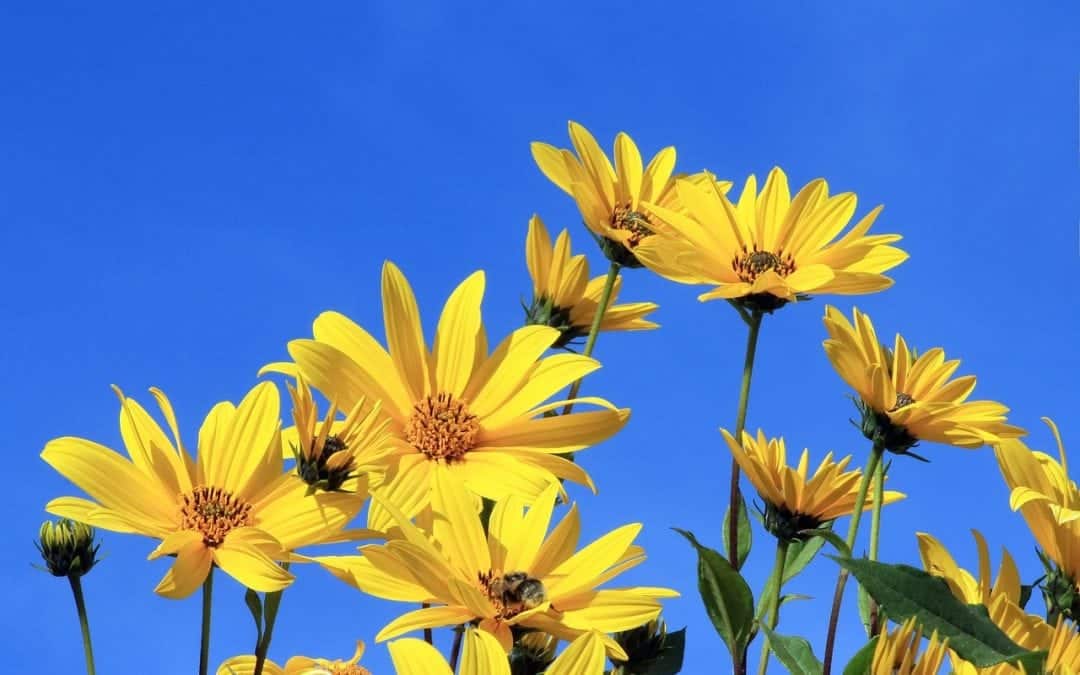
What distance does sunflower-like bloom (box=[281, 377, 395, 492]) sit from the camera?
5.66 feet

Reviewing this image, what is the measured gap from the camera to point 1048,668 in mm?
1643

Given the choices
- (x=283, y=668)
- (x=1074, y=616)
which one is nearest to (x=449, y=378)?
(x=283, y=668)

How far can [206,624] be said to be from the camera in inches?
64.2

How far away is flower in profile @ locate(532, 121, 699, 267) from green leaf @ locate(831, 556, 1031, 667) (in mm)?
1045

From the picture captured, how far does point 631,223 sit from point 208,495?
3.78 ft

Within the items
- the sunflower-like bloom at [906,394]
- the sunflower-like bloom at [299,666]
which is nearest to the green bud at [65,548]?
the sunflower-like bloom at [299,666]

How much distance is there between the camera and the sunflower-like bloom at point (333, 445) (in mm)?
1727

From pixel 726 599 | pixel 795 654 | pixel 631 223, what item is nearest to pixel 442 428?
pixel 726 599

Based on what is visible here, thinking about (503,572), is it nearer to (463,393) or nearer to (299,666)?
(463,393)

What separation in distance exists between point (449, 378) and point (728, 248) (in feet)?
2.17

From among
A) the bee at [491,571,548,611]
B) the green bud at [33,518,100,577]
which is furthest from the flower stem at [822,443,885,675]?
the green bud at [33,518,100,577]

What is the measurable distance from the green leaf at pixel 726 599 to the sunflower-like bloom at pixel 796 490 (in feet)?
1.32

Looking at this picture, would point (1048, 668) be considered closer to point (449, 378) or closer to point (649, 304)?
point (449, 378)

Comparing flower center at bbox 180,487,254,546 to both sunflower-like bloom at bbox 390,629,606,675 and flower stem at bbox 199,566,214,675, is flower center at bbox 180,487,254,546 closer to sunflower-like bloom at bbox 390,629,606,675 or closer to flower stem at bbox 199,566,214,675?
flower stem at bbox 199,566,214,675
